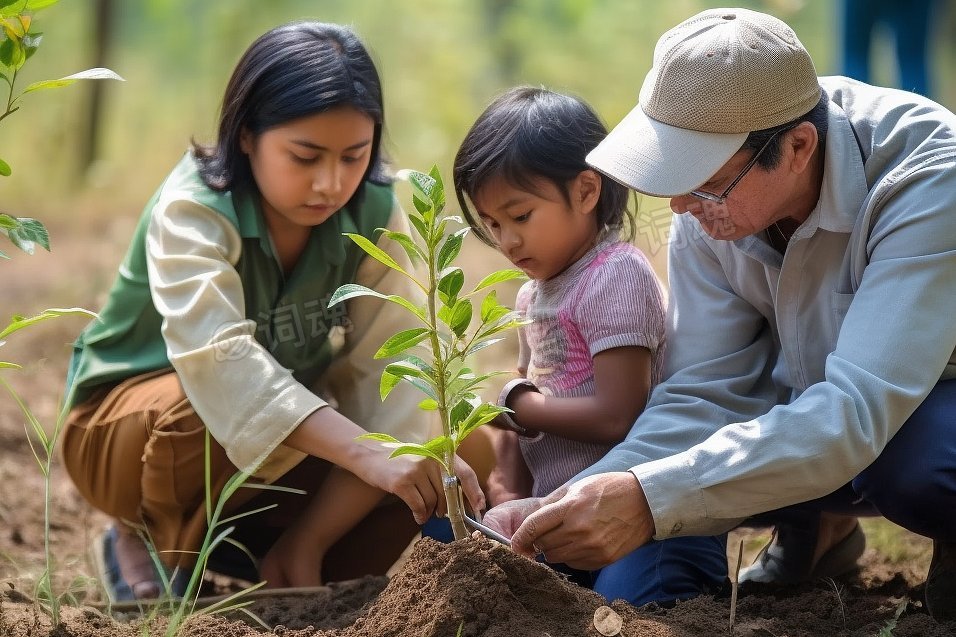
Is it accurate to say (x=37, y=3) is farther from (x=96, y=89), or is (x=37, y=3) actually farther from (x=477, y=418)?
(x=96, y=89)

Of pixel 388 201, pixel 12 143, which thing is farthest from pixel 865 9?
pixel 12 143

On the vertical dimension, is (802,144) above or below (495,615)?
above

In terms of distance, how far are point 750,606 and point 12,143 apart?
7.15 meters

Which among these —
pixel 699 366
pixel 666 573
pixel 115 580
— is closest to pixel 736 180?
pixel 699 366

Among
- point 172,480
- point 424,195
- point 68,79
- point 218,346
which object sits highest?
point 68,79

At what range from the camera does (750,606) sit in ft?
6.82

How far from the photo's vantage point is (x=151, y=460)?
250 cm

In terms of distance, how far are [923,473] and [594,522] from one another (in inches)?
24.0

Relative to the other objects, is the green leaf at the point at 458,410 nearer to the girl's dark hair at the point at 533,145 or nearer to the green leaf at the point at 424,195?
the green leaf at the point at 424,195

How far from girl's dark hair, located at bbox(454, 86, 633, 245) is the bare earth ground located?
89cm

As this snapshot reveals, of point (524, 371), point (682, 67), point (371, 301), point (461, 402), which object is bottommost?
point (524, 371)

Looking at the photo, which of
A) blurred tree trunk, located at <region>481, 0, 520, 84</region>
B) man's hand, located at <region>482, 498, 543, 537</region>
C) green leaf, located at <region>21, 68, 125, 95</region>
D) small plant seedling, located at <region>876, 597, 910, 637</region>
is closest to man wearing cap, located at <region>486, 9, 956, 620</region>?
man's hand, located at <region>482, 498, 543, 537</region>

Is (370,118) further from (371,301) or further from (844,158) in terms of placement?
(844,158)

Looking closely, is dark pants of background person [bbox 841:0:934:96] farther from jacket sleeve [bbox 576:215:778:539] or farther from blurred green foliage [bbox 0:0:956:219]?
blurred green foliage [bbox 0:0:956:219]
